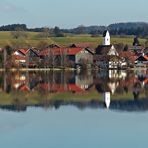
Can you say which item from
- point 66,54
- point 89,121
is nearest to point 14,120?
point 89,121

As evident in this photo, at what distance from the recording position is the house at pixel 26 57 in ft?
168

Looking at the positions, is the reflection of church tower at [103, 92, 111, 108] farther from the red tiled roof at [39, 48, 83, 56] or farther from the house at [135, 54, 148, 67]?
the house at [135, 54, 148, 67]

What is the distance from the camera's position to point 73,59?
5459cm

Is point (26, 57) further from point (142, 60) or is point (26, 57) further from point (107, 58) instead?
point (142, 60)

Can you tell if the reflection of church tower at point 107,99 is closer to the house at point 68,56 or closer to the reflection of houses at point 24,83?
the reflection of houses at point 24,83

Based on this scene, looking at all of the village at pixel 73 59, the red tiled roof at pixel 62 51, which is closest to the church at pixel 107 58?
the village at pixel 73 59

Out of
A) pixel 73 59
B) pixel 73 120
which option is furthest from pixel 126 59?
pixel 73 120

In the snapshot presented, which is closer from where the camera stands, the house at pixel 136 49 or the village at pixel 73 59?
the village at pixel 73 59

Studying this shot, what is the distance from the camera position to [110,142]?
420 inches

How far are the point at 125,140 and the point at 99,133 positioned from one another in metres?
0.92

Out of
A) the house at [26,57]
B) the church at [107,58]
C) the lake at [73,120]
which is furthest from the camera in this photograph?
the church at [107,58]

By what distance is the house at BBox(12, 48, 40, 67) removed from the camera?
51.2 metres

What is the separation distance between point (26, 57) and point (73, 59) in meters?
4.74

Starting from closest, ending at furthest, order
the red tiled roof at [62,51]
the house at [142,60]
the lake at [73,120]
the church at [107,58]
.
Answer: the lake at [73,120]
the red tiled roof at [62,51]
the church at [107,58]
the house at [142,60]
